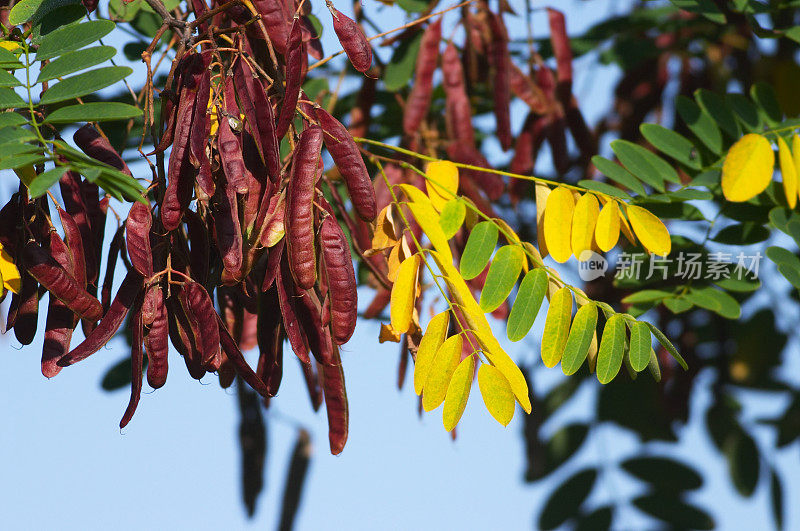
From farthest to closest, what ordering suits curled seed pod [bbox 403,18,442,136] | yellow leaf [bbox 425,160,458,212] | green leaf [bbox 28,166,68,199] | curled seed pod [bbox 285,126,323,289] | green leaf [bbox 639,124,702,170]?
curled seed pod [bbox 403,18,442,136] < green leaf [bbox 639,124,702,170] < yellow leaf [bbox 425,160,458,212] < curled seed pod [bbox 285,126,323,289] < green leaf [bbox 28,166,68,199]

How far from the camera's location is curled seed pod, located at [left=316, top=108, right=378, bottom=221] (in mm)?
969

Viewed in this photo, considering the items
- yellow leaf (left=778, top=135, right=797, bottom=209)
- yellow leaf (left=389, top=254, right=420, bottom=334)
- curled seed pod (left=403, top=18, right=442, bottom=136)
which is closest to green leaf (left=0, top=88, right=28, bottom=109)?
yellow leaf (left=389, top=254, right=420, bottom=334)

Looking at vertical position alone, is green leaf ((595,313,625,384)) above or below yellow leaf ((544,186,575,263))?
below

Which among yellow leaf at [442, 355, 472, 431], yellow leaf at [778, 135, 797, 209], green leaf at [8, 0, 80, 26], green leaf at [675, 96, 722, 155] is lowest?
yellow leaf at [442, 355, 472, 431]

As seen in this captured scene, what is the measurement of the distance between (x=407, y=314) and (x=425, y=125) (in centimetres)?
77

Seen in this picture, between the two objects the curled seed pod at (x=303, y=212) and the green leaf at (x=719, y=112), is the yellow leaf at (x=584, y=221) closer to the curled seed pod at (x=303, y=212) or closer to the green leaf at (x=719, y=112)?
the curled seed pod at (x=303, y=212)

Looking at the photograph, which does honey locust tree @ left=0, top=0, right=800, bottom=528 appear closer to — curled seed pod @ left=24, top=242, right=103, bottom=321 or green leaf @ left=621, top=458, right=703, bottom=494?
curled seed pod @ left=24, top=242, right=103, bottom=321

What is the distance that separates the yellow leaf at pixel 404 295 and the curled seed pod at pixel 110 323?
0.30 metres

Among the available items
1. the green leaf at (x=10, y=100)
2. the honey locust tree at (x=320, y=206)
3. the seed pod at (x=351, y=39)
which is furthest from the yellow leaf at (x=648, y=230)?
the green leaf at (x=10, y=100)

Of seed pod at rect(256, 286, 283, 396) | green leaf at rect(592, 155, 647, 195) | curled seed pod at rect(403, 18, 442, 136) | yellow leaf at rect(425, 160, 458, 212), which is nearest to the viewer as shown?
seed pod at rect(256, 286, 283, 396)

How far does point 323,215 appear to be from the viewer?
953mm

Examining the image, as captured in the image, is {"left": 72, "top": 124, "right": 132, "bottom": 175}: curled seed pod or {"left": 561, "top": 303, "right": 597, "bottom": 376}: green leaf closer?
{"left": 72, "top": 124, "right": 132, "bottom": 175}: curled seed pod

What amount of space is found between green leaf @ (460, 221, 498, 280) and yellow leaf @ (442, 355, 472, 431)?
0.20 meters

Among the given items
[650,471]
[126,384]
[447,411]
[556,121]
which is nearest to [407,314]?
[447,411]
